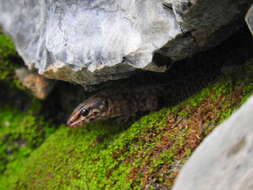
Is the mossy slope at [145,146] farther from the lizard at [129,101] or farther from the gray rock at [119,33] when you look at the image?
the gray rock at [119,33]

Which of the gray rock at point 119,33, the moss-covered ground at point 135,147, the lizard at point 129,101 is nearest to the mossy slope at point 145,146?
the moss-covered ground at point 135,147

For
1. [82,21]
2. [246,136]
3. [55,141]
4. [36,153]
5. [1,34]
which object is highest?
[246,136]

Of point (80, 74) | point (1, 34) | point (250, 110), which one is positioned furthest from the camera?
point (1, 34)

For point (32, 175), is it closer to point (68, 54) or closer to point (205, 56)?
point (68, 54)

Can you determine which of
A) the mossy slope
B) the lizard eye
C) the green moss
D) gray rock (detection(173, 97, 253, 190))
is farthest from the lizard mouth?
gray rock (detection(173, 97, 253, 190))

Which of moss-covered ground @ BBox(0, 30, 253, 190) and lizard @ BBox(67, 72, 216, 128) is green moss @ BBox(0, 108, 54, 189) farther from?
lizard @ BBox(67, 72, 216, 128)

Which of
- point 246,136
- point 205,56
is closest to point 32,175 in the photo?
point 205,56
